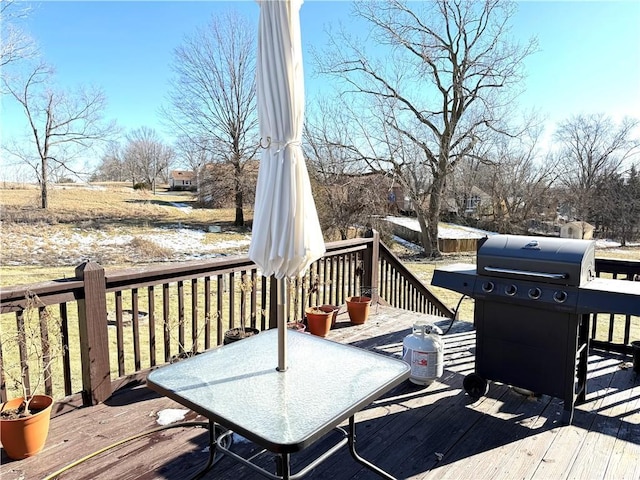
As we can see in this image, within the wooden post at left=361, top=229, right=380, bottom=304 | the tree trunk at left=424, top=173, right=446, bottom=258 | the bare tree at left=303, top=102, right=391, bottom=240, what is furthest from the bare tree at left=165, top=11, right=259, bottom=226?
the wooden post at left=361, top=229, right=380, bottom=304

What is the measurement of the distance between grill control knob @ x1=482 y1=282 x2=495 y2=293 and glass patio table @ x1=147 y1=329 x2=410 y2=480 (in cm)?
106

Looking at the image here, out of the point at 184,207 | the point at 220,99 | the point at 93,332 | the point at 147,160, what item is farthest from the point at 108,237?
the point at 147,160

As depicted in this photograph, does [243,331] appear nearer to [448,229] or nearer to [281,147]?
[281,147]

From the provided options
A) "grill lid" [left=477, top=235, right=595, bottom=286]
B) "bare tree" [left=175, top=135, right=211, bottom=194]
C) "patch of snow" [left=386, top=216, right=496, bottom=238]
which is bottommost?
"patch of snow" [left=386, top=216, right=496, bottom=238]

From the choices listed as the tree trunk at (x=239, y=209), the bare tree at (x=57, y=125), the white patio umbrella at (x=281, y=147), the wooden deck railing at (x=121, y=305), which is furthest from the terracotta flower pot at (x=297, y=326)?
the bare tree at (x=57, y=125)

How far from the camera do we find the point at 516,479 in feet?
6.15

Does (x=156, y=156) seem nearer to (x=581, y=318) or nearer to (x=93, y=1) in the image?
(x=93, y=1)

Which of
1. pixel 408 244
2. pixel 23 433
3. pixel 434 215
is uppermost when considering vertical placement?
pixel 434 215

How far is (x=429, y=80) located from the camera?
14.7 metres

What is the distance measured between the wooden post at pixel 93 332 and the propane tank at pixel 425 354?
207cm

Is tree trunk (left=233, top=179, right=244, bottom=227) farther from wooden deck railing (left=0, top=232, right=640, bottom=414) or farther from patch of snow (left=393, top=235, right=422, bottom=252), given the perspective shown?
wooden deck railing (left=0, top=232, right=640, bottom=414)

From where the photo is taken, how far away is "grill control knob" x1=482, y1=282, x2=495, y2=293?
2.51 meters

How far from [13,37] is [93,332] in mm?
11843

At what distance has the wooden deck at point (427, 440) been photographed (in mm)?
1923
